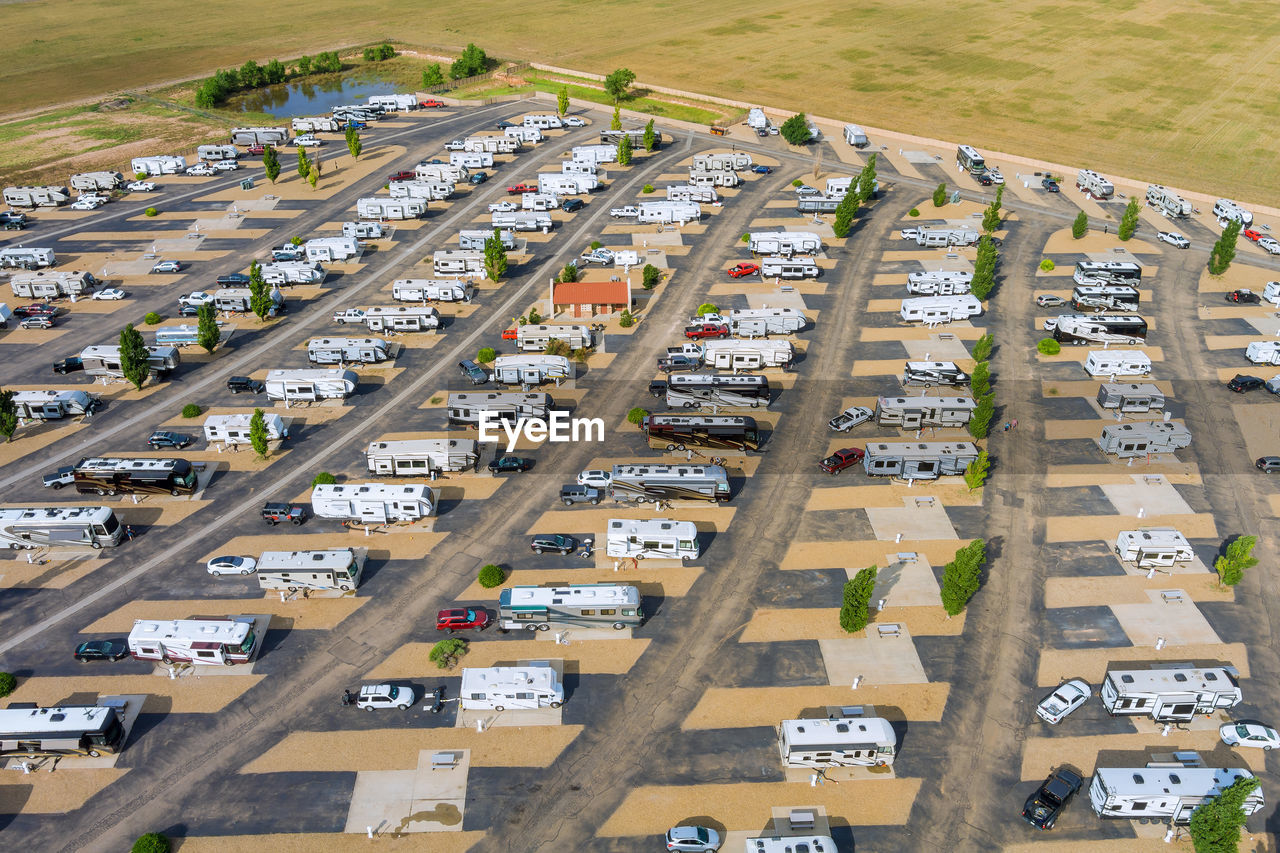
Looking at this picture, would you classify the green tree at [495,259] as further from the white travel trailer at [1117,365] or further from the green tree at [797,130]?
the green tree at [797,130]

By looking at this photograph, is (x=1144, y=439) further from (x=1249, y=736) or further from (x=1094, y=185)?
(x=1094, y=185)

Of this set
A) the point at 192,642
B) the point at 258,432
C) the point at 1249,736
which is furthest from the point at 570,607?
the point at 1249,736

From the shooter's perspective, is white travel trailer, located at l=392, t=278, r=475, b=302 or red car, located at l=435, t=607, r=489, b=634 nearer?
red car, located at l=435, t=607, r=489, b=634

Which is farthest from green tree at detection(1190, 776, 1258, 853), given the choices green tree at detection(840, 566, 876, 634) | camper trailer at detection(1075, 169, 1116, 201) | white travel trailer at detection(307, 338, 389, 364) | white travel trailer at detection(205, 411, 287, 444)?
camper trailer at detection(1075, 169, 1116, 201)

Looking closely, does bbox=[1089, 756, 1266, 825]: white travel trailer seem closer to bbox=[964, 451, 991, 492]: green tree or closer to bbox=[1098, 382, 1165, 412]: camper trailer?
bbox=[964, 451, 991, 492]: green tree

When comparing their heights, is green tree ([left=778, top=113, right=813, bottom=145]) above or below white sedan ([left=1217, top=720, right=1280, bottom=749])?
above

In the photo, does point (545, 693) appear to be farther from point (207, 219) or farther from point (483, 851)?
point (207, 219)

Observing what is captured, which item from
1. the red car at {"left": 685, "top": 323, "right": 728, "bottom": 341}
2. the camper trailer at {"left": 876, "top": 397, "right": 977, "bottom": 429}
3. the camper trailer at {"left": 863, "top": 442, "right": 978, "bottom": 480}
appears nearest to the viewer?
the camper trailer at {"left": 863, "top": 442, "right": 978, "bottom": 480}

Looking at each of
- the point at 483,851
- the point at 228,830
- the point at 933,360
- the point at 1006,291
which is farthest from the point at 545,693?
the point at 1006,291
